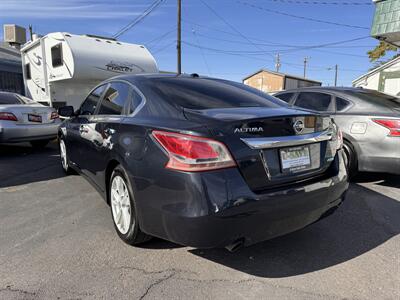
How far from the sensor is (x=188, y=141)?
90.0 inches

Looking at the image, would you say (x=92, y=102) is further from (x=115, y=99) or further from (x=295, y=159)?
(x=295, y=159)

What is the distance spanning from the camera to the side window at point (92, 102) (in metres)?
4.15

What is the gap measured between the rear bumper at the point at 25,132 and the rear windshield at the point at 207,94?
478 centimetres

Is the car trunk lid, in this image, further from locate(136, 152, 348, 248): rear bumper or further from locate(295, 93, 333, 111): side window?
locate(295, 93, 333, 111): side window

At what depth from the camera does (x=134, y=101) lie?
3.12 metres

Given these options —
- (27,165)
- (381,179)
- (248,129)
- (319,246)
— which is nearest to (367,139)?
(381,179)

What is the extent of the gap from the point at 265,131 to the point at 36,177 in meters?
4.43

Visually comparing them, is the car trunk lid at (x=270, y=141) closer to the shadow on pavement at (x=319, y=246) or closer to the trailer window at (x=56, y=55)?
the shadow on pavement at (x=319, y=246)

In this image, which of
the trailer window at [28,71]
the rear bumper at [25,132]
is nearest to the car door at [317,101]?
the rear bumper at [25,132]

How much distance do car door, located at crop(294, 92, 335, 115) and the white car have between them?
5.31 metres

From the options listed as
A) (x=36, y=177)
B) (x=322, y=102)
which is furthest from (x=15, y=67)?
(x=322, y=102)

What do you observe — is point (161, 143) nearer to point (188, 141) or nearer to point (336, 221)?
point (188, 141)

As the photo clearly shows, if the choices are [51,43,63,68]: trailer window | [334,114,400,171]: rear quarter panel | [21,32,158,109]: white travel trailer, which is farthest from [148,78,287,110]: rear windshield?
[51,43,63,68]: trailer window

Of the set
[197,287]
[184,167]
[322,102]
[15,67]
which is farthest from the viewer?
[15,67]
